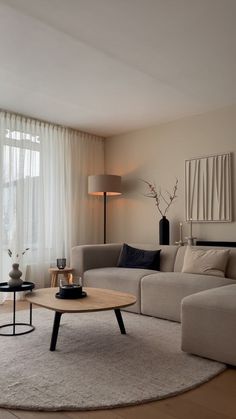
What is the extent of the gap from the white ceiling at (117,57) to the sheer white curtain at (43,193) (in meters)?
0.42

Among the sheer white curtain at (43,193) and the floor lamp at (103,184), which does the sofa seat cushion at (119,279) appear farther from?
the floor lamp at (103,184)

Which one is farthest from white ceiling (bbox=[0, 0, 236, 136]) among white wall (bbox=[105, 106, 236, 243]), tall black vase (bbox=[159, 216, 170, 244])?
tall black vase (bbox=[159, 216, 170, 244])

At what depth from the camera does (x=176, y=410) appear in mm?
1850

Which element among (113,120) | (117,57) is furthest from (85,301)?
(113,120)

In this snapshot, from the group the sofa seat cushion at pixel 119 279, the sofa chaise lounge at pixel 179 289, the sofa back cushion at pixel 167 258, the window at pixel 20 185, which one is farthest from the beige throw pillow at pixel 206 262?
the window at pixel 20 185

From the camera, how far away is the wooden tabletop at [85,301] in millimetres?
2605

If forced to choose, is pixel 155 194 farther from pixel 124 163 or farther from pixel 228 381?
pixel 228 381

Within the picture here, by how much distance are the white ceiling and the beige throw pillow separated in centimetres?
178

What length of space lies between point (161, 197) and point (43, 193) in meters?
1.68

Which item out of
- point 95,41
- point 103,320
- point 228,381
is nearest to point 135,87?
point 95,41

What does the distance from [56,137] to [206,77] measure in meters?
2.44

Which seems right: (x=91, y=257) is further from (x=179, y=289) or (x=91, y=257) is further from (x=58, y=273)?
(x=179, y=289)

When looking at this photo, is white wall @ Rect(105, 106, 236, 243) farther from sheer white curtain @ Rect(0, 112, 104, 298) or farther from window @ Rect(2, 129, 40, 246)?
window @ Rect(2, 129, 40, 246)

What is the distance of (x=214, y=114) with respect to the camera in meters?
4.63
